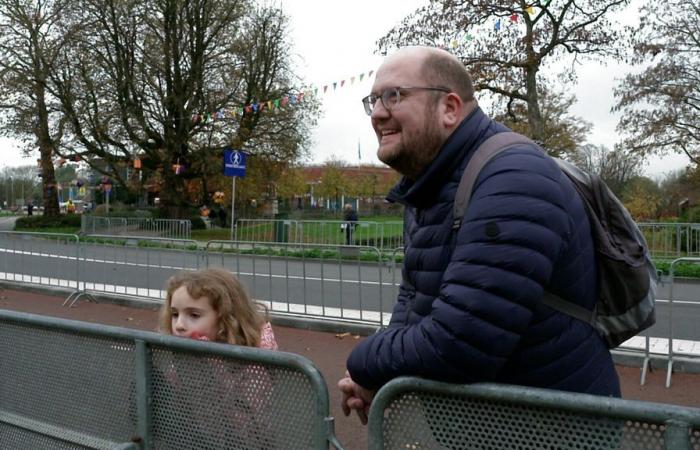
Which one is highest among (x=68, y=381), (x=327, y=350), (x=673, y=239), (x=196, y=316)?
(x=196, y=316)

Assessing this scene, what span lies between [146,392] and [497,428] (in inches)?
56.9

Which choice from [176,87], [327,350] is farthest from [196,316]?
[176,87]

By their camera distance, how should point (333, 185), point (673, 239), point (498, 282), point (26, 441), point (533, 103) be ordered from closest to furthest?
point (498, 282) < point (26, 441) < point (673, 239) < point (533, 103) < point (333, 185)

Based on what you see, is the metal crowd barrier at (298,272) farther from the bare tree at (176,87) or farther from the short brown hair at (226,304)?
the bare tree at (176,87)

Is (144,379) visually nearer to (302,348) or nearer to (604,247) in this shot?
(604,247)

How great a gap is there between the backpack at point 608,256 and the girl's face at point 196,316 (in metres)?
1.54

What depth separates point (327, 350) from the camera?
25.2 feet

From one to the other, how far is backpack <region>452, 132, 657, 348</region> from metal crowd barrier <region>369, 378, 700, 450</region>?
30cm

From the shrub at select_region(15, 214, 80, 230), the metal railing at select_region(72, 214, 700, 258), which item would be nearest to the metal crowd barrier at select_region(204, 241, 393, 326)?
the metal railing at select_region(72, 214, 700, 258)

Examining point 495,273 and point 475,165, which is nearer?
point 495,273

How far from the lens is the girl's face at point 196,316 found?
121 inches

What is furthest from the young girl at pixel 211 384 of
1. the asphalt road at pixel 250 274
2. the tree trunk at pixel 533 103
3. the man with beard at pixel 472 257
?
the tree trunk at pixel 533 103

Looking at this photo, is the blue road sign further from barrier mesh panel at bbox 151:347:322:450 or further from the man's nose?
the man's nose

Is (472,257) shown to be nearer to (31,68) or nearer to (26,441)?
(26,441)
